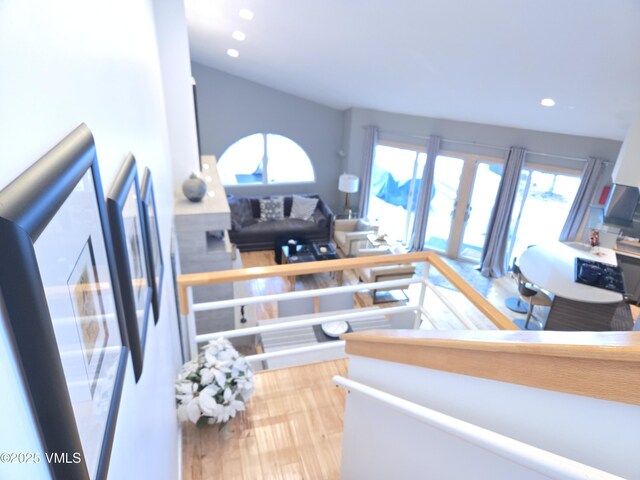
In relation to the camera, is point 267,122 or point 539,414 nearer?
point 539,414

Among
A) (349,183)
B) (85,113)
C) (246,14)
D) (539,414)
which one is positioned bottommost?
(349,183)

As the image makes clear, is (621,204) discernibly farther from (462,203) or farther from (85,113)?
(85,113)

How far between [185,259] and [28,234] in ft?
12.1

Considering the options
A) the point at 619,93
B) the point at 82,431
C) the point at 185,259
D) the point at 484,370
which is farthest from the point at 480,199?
the point at 82,431

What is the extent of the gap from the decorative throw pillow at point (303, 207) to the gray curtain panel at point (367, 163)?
103 cm

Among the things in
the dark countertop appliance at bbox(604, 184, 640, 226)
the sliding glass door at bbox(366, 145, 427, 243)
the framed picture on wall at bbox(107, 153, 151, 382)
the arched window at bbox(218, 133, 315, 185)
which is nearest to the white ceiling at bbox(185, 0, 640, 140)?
the dark countertop appliance at bbox(604, 184, 640, 226)

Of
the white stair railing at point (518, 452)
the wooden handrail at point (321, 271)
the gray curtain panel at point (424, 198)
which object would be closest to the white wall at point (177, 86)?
the wooden handrail at point (321, 271)

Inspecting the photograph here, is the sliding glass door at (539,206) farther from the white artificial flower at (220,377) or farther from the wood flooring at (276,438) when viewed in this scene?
the white artificial flower at (220,377)

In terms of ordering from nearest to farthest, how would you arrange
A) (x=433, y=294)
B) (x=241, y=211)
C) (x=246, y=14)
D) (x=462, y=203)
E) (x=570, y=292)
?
(x=570, y=292), (x=246, y=14), (x=433, y=294), (x=462, y=203), (x=241, y=211)

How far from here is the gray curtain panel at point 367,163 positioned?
7.84m

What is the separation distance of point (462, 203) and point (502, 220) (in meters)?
0.79

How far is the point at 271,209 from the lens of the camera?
7.99m

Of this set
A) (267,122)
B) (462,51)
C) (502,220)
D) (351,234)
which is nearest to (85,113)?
(462,51)

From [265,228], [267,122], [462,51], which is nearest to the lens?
[462,51]
